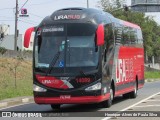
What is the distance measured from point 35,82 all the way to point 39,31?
1784 mm

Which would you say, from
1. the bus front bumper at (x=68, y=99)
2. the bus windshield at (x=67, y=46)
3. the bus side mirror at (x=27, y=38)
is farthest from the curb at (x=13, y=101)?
the bus windshield at (x=67, y=46)

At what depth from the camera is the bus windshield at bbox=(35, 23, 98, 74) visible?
1558 centimetres

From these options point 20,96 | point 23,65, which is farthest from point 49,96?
point 23,65

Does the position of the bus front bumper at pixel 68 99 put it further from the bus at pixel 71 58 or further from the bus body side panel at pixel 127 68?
the bus body side panel at pixel 127 68

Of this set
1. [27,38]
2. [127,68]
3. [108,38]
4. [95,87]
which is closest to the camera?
[95,87]

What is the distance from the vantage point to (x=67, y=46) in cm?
1572

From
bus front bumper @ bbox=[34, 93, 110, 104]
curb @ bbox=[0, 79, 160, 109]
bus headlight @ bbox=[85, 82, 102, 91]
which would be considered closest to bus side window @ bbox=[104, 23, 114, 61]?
bus headlight @ bbox=[85, 82, 102, 91]

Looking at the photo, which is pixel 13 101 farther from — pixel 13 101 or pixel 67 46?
pixel 67 46

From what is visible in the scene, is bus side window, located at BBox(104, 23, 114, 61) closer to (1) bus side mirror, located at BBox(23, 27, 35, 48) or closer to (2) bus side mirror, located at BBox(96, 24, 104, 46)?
(2) bus side mirror, located at BBox(96, 24, 104, 46)

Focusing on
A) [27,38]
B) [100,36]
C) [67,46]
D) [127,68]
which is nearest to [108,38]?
[100,36]

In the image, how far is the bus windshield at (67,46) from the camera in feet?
51.1

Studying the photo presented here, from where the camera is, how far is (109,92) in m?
17.1

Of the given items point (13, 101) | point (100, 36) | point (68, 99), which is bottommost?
point (13, 101)

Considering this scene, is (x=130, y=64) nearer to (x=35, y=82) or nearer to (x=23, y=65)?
(x=35, y=82)
